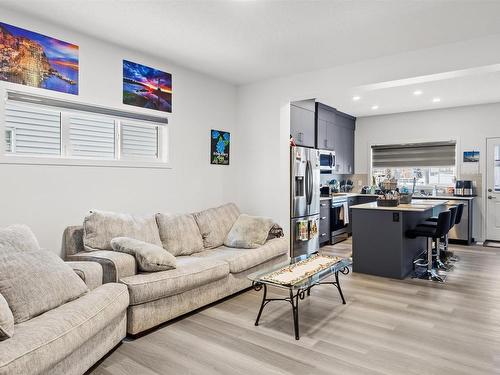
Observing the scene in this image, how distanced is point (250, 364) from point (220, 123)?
3500 mm

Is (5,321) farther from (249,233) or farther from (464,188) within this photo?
(464,188)

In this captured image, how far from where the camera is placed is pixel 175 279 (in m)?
2.94

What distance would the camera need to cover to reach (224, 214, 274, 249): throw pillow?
13.5ft

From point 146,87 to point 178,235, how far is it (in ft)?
5.73

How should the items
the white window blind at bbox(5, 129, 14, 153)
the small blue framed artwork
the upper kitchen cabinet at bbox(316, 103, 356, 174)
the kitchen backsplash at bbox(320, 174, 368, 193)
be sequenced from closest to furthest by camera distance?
the white window blind at bbox(5, 129, 14, 153)
the upper kitchen cabinet at bbox(316, 103, 356, 174)
the small blue framed artwork
the kitchen backsplash at bbox(320, 174, 368, 193)

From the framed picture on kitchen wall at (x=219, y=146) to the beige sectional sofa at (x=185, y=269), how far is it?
84cm

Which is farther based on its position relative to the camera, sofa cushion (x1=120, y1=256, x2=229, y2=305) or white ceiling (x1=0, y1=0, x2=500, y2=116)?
white ceiling (x1=0, y1=0, x2=500, y2=116)

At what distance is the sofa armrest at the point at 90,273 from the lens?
2547mm

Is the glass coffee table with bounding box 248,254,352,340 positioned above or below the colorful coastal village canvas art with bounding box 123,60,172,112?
below

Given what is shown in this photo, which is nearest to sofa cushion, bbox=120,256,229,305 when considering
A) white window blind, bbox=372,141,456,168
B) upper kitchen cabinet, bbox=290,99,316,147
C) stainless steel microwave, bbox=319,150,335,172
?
upper kitchen cabinet, bbox=290,99,316,147

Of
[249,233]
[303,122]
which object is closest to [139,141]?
[249,233]

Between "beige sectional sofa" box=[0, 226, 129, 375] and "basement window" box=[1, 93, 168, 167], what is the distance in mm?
1031

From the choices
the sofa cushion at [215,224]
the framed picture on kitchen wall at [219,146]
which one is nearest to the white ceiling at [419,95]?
the framed picture on kitchen wall at [219,146]

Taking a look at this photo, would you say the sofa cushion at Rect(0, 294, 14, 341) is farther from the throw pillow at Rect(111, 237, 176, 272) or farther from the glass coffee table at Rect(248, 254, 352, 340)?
the glass coffee table at Rect(248, 254, 352, 340)
